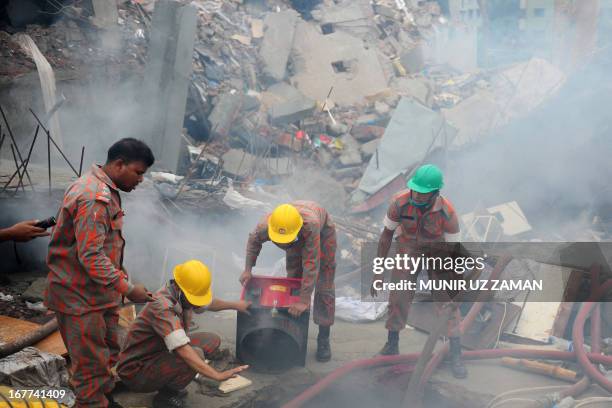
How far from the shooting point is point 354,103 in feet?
46.1

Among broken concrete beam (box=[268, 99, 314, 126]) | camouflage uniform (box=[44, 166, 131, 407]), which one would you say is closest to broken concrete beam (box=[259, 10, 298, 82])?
broken concrete beam (box=[268, 99, 314, 126])

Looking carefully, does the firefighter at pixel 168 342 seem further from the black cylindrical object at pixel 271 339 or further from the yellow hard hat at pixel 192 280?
the black cylindrical object at pixel 271 339

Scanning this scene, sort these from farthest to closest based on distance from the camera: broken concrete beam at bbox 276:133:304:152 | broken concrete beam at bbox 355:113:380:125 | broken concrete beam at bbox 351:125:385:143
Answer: broken concrete beam at bbox 355:113:380:125 < broken concrete beam at bbox 351:125:385:143 < broken concrete beam at bbox 276:133:304:152

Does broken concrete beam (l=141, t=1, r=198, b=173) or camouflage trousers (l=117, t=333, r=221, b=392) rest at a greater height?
broken concrete beam (l=141, t=1, r=198, b=173)

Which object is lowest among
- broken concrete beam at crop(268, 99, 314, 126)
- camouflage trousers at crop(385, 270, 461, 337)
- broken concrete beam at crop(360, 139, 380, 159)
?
camouflage trousers at crop(385, 270, 461, 337)

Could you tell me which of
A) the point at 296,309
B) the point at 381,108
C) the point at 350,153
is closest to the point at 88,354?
the point at 296,309

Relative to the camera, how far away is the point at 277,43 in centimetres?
1438

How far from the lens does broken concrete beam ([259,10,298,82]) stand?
13.9 metres

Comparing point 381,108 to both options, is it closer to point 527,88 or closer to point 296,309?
point 527,88

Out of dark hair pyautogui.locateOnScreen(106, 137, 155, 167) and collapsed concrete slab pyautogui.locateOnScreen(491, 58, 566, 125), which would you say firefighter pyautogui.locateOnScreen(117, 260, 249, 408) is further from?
collapsed concrete slab pyautogui.locateOnScreen(491, 58, 566, 125)

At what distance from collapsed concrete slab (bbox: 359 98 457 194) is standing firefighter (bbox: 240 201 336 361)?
17.1ft

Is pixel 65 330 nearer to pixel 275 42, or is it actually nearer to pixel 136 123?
pixel 136 123

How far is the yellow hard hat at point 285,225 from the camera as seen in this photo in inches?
196

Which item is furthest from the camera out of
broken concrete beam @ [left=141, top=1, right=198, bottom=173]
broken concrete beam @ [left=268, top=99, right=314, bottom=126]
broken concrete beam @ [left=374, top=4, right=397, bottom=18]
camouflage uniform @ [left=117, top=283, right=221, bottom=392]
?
broken concrete beam @ [left=374, top=4, right=397, bottom=18]
